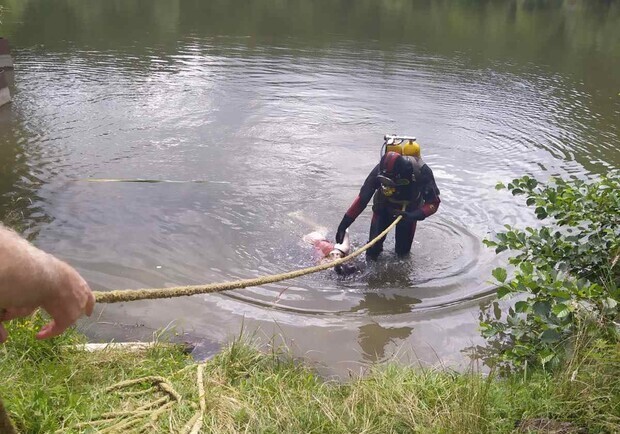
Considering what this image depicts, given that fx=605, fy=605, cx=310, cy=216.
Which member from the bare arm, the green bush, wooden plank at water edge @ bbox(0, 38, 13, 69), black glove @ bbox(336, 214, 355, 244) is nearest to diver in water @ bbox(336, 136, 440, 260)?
black glove @ bbox(336, 214, 355, 244)

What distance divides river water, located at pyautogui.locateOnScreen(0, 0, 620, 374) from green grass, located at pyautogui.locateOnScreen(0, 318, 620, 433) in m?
0.96

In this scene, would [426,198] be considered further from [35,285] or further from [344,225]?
[35,285]

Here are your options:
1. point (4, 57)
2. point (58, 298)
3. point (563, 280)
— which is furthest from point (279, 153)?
point (58, 298)

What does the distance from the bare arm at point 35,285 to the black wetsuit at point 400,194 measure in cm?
428

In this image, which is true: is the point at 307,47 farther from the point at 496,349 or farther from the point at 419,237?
the point at 496,349

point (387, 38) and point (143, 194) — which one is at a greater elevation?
point (387, 38)

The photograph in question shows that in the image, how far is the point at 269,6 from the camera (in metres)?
26.4

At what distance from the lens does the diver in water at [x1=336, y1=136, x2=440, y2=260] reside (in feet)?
18.8

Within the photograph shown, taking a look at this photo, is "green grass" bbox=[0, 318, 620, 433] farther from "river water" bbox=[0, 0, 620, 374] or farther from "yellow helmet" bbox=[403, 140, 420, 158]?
"yellow helmet" bbox=[403, 140, 420, 158]

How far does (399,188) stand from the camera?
586 cm

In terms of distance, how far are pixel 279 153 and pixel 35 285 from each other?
8306mm

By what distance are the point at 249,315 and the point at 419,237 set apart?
8.50ft

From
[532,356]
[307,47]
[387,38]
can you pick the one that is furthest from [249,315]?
[387,38]

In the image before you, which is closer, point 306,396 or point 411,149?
point 306,396
